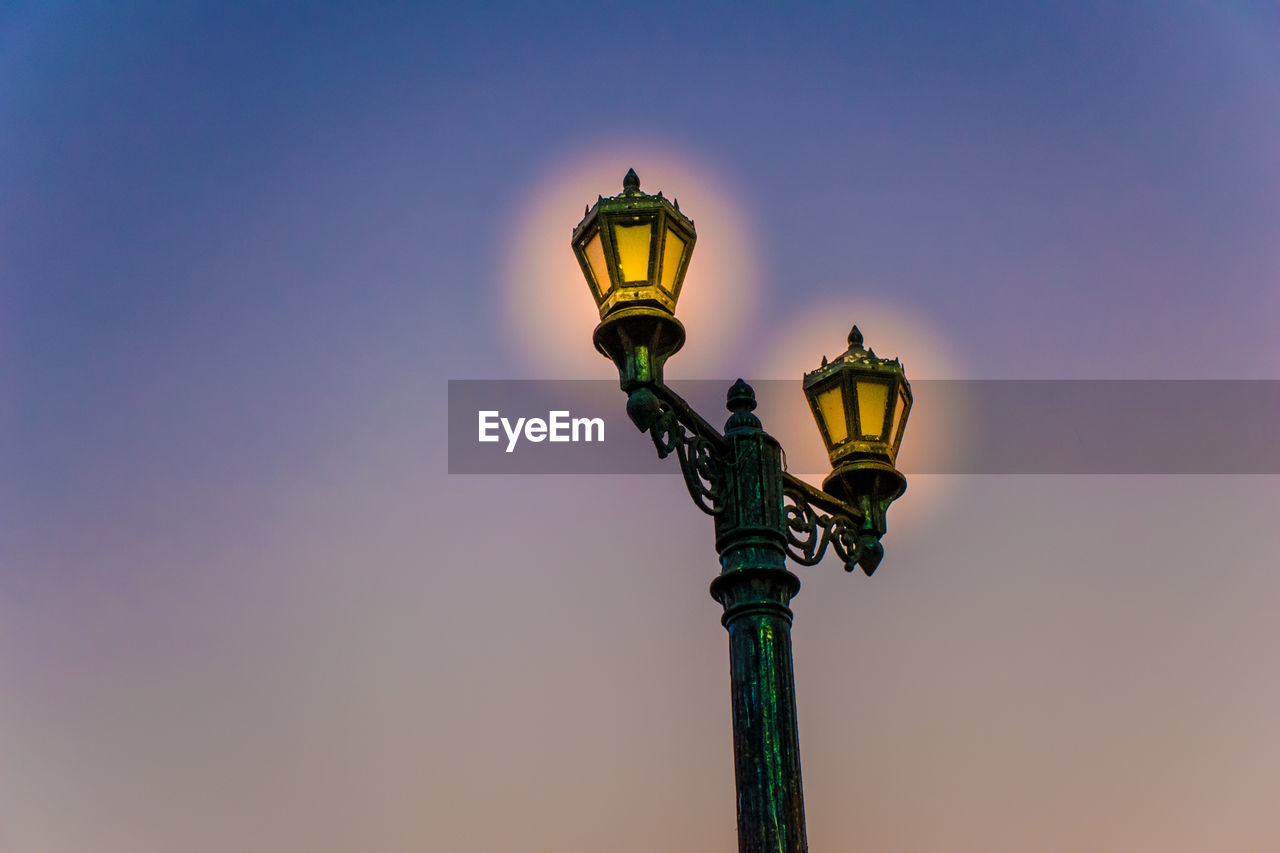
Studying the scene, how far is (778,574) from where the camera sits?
6.63 m

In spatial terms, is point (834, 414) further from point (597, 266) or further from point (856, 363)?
point (597, 266)

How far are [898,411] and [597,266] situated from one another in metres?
2.07

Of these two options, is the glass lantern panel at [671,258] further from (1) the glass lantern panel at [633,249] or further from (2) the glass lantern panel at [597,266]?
(2) the glass lantern panel at [597,266]

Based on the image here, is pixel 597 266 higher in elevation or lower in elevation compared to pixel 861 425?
higher

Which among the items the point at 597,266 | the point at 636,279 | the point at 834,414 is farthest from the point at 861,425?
the point at 597,266

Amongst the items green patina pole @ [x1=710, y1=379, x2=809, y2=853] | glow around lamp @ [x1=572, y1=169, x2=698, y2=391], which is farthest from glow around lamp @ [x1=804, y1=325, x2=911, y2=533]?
glow around lamp @ [x1=572, y1=169, x2=698, y2=391]

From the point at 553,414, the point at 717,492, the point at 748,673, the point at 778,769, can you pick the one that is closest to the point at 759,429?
the point at 717,492

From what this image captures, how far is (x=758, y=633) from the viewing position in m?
6.48

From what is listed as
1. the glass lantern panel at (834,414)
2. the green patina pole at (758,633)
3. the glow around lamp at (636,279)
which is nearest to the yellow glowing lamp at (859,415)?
the glass lantern panel at (834,414)

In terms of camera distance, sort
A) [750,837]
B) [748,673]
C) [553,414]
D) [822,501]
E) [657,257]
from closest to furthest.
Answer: [750,837] < [748,673] < [657,257] < [822,501] < [553,414]

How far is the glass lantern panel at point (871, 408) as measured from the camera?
25.6ft

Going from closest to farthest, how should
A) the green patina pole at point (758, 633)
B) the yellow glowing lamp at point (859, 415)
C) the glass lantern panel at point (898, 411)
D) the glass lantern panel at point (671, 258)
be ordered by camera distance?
the green patina pole at point (758, 633) < the glass lantern panel at point (671, 258) < the yellow glowing lamp at point (859, 415) < the glass lantern panel at point (898, 411)

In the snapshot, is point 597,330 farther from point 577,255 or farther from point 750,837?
point 750,837

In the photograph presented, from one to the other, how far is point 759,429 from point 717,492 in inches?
16.7
